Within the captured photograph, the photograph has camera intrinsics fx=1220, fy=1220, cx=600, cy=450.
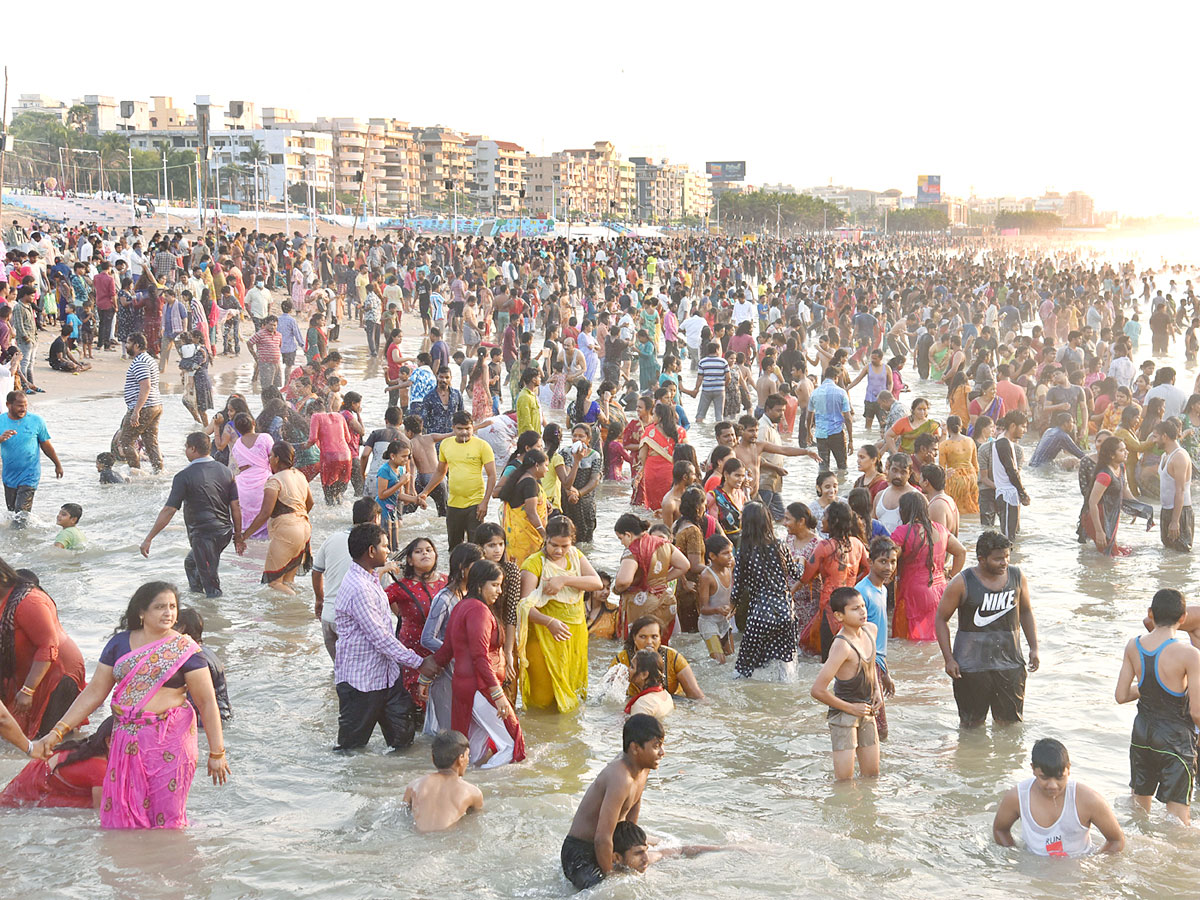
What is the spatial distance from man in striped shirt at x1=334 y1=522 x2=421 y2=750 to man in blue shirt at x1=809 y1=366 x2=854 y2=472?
7316 mm

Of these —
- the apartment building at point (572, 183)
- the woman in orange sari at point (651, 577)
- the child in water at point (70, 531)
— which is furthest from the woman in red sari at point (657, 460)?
the apartment building at point (572, 183)

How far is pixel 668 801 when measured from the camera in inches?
244

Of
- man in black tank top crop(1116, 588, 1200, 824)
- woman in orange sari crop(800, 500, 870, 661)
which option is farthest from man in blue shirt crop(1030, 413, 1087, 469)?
man in black tank top crop(1116, 588, 1200, 824)

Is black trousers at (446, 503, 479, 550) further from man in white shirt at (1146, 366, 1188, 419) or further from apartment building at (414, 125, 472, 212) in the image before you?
apartment building at (414, 125, 472, 212)

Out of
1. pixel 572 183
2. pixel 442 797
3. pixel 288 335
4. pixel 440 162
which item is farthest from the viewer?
pixel 572 183

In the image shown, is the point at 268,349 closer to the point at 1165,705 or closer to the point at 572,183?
the point at 1165,705

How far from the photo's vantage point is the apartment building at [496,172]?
17175 centimetres

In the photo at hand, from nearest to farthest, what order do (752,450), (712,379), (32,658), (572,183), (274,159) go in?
(32,658)
(752,450)
(712,379)
(274,159)
(572,183)

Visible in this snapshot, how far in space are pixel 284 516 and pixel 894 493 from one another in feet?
14.1

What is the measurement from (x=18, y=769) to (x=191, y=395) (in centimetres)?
1001

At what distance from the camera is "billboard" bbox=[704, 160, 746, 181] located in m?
197

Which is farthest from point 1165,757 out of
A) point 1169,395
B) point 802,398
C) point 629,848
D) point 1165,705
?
point 802,398

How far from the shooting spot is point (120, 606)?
9273 millimetres

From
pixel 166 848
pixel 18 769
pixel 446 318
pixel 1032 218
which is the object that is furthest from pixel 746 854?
pixel 1032 218
